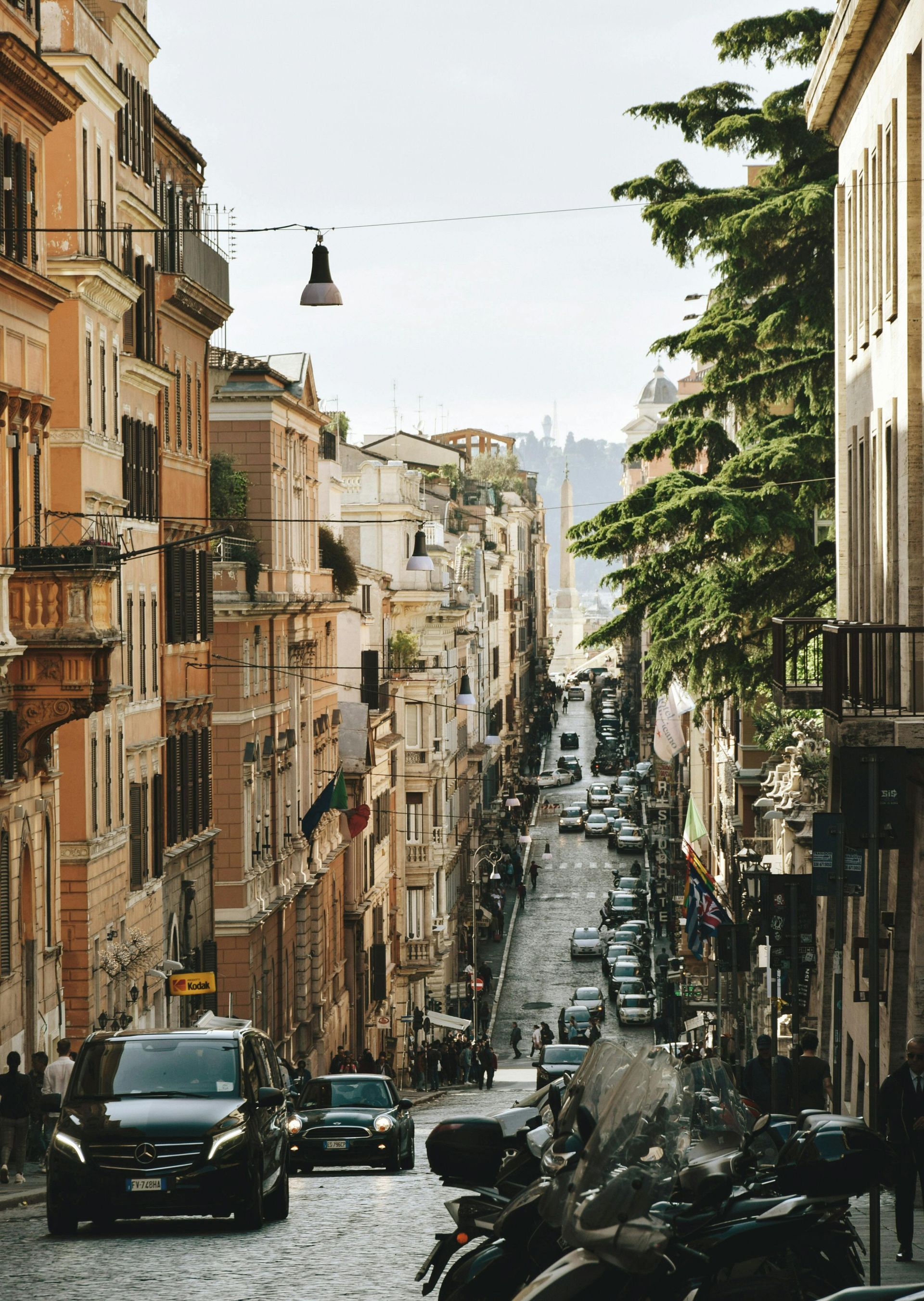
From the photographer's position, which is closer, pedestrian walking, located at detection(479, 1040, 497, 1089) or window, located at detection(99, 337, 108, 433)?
window, located at detection(99, 337, 108, 433)

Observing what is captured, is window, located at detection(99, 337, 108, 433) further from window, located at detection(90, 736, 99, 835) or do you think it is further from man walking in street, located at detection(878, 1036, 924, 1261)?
man walking in street, located at detection(878, 1036, 924, 1261)

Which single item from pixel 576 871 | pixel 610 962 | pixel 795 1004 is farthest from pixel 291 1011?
pixel 576 871

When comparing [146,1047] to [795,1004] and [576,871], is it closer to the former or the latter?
[795,1004]

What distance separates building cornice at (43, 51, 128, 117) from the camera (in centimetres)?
3203

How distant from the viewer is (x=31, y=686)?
26391 millimetres

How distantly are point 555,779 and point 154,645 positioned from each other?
4090 inches

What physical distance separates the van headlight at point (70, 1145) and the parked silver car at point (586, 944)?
65547mm

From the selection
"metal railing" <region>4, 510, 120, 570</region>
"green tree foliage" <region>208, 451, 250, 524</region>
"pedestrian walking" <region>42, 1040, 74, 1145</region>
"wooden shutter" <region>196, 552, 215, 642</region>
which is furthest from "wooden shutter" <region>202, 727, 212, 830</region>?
"pedestrian walking" <region>42, 1040, 74, 1145</region>

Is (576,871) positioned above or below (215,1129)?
below

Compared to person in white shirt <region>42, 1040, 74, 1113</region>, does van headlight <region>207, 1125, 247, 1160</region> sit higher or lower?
higher

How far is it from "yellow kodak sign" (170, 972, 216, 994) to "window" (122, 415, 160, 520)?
7475 mm

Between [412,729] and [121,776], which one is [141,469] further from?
[412,729]

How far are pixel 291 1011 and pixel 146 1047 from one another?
123ft

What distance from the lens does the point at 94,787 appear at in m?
33.8
